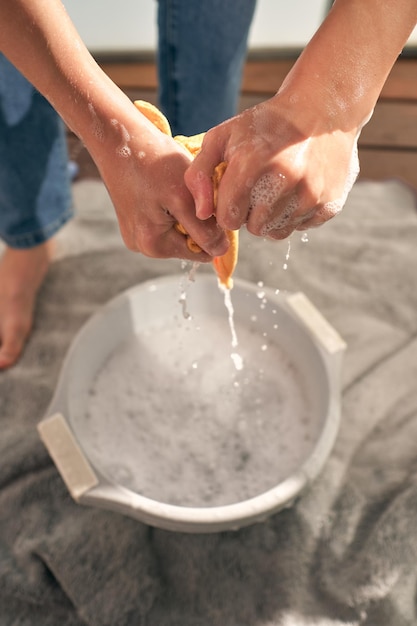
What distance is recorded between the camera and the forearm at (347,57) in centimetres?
51

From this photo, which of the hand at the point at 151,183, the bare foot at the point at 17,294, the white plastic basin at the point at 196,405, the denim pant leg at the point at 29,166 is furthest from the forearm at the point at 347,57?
the bare foot at the point at 17,294

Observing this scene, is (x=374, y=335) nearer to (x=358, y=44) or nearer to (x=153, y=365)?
(x=153, y=365)

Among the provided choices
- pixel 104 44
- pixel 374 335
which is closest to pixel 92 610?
pixel 374 335

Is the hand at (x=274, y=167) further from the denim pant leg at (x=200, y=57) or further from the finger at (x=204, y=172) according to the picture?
the denim pant leg at (x=200, y=57)

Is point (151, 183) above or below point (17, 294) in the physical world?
above

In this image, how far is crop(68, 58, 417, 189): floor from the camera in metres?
1.44

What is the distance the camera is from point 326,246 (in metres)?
1.20

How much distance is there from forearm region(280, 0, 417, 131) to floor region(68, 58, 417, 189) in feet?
3.07

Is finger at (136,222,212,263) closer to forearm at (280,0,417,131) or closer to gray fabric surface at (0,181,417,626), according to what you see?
forearm at (280,0,417,131)

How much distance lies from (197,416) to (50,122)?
0.56 meters

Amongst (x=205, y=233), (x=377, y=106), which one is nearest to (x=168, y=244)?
(x=205, y=233)

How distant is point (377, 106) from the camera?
155 centimetres

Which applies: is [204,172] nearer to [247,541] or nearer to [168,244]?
[168,244]

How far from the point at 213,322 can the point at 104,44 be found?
44.6 inches
